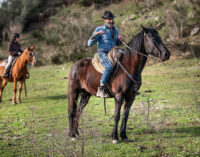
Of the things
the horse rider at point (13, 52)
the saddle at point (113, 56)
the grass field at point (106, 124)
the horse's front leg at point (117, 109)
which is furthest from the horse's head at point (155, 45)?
the horse rider at point (13, 52)

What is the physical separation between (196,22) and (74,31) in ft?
43.9

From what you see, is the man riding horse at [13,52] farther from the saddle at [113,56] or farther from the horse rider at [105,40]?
the saddle at [113,56]

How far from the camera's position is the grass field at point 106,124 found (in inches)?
219

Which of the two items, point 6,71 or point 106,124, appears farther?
point 6,71

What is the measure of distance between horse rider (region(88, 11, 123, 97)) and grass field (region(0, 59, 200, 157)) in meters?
0.89

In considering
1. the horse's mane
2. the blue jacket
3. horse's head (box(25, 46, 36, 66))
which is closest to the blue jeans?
the blue jacket

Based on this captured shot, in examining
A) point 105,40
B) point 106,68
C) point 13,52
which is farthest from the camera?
point 13,52

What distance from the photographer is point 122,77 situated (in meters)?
6.19

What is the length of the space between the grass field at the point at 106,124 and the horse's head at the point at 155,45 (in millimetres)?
1361

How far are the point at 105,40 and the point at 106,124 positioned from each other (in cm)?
256

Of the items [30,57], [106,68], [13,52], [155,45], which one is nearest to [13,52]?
[13,52]

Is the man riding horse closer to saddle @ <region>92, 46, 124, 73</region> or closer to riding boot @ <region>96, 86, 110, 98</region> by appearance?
saddle @ <region>92, 46, 124, 73</region>

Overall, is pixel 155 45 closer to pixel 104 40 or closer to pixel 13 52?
pixel 104 40

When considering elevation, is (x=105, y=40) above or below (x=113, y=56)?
above
